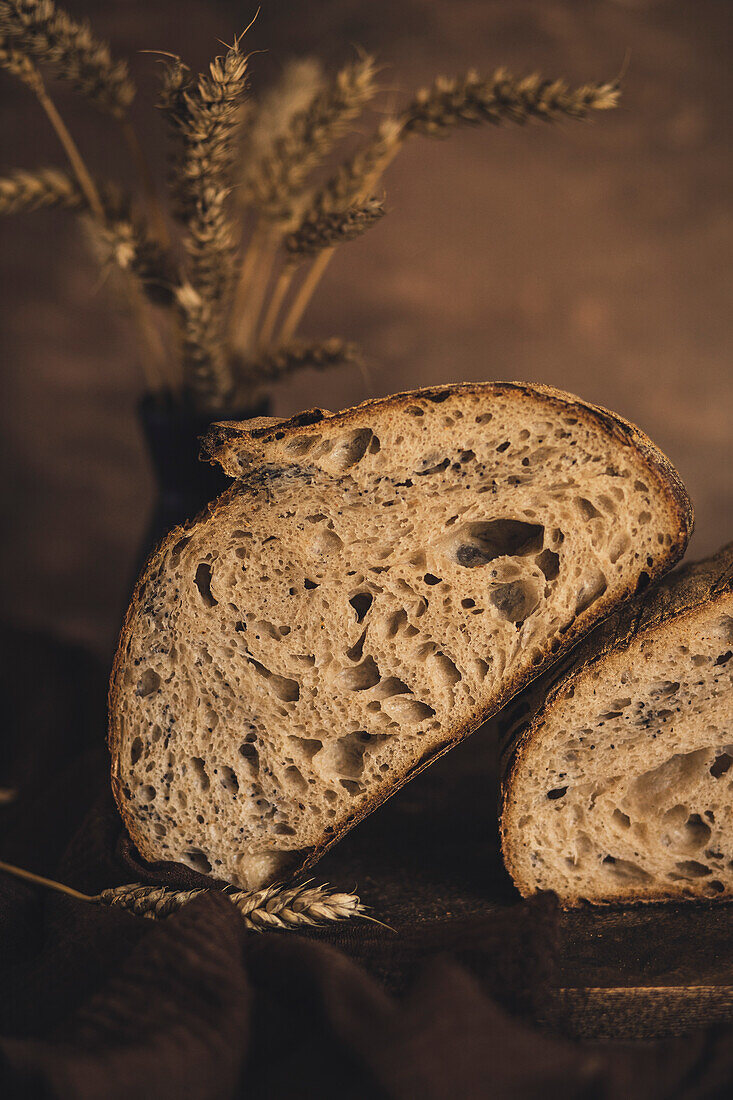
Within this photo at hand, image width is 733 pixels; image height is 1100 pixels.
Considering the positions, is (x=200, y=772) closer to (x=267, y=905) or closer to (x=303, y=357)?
(x=267, y=905)

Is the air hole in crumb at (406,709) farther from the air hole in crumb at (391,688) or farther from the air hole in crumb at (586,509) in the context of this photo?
the air hole in crumb at (586,509)

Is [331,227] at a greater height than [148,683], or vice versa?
[331,227]

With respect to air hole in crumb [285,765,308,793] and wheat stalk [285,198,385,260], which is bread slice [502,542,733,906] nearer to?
air hole in crumb [285,765,308,793]

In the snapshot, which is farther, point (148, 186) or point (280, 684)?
point (148, 186)

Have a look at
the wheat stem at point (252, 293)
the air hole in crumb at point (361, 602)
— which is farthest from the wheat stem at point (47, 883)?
the wheat stem at point (252, 293)

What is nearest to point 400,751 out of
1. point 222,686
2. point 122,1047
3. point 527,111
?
point 222,686

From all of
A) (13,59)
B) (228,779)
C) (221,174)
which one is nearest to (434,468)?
(228,779)

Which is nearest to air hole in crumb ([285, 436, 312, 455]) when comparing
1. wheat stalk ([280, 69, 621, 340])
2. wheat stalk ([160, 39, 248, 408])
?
wheat stalk ([160, 39, 248, 408])
